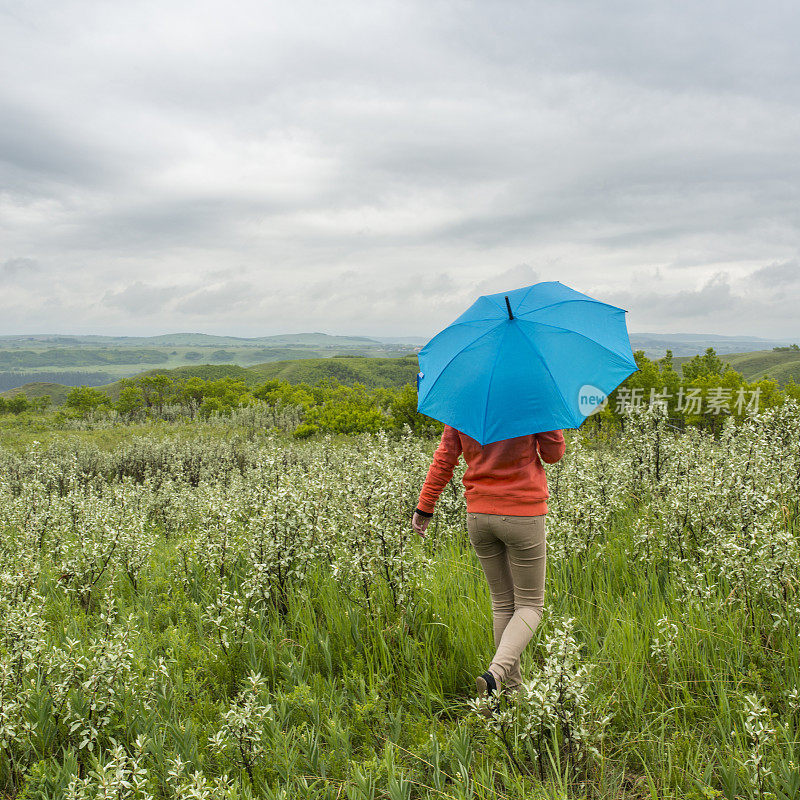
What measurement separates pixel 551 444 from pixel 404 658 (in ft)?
7.73

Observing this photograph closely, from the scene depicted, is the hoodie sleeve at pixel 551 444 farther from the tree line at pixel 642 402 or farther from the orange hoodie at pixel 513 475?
the tree line at pixel 642 402

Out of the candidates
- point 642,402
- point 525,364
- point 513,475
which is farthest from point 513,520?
point 642,402

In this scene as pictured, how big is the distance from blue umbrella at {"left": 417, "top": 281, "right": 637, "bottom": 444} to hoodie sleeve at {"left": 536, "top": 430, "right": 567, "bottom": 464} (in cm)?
29

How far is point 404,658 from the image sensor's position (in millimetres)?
4371

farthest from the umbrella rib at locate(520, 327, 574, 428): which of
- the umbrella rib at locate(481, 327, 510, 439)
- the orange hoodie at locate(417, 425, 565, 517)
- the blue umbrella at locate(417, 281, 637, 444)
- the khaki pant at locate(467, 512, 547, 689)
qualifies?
the khaki pant at locate(467, 512, 547, 689)

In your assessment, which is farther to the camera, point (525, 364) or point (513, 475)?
point (513, 475)

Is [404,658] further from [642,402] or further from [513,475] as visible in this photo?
[642,402]

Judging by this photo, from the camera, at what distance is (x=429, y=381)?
13.4 ft

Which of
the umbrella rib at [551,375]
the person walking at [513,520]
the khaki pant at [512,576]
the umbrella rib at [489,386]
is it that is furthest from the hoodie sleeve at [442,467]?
the umbrella rib at [551,375]

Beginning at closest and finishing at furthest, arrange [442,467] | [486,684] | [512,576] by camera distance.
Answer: [486,684] → [512,576] → [442,467]

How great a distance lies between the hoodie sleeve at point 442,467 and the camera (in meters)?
4.13

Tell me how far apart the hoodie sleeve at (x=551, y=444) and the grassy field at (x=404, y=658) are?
51.8 inches

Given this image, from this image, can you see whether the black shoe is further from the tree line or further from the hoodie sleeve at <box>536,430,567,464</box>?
the tree line

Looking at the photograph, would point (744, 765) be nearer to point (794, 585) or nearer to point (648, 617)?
point (648, 617)
